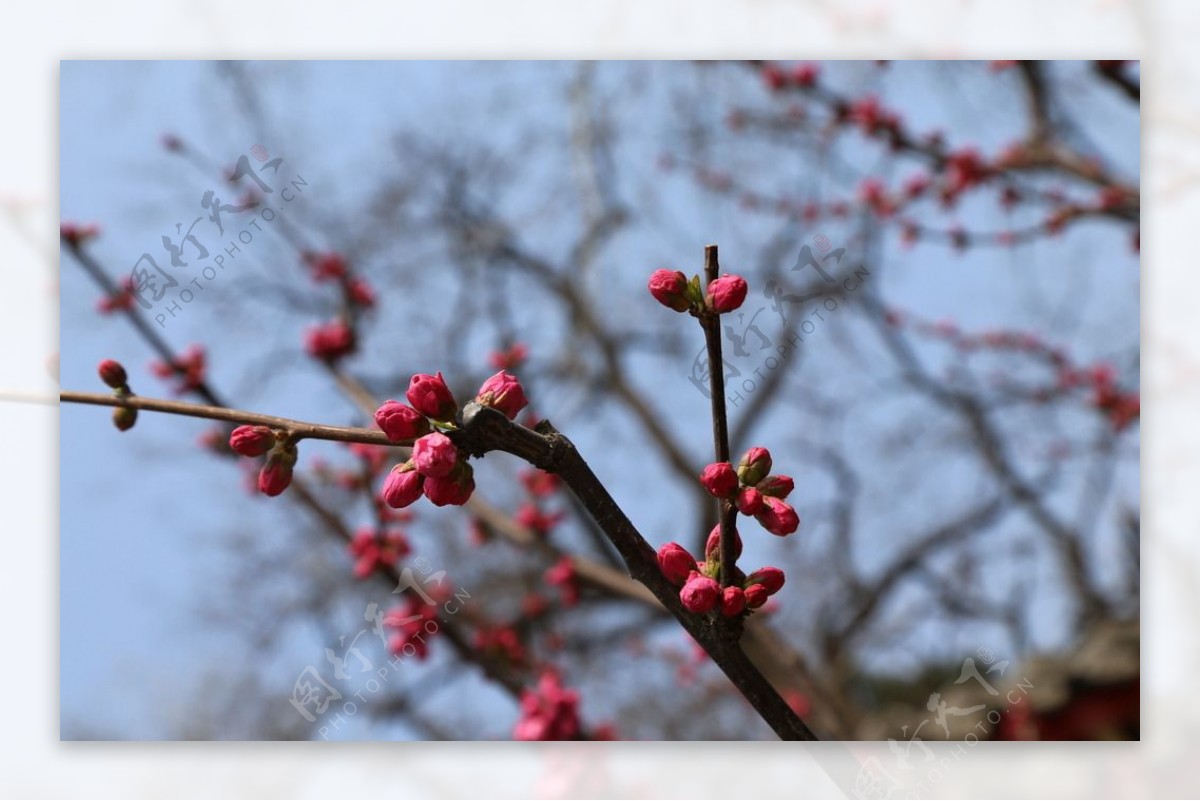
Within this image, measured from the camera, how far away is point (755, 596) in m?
0.65

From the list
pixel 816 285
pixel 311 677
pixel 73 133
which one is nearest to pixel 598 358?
pixel 816 285

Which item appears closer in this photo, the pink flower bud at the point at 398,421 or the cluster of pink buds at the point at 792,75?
the pink flower bud at the point at 398,421

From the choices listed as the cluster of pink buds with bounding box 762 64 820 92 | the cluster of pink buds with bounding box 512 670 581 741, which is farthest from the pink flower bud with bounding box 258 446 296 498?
the cluster of pink buds with bounding box 762 64 820 92

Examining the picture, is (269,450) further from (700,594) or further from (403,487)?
(700,594)

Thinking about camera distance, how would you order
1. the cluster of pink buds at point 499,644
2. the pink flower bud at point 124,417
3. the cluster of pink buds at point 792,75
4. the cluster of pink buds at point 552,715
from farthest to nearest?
the cluster of pink buds at point 792,75, the cluster of pink buds at point 499,644, the cluster of pink buds at point 552,715, the pink flower bud at point 124,417

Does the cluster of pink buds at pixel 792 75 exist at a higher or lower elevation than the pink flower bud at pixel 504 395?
higher

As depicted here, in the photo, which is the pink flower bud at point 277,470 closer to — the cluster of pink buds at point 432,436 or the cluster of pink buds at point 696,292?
the cluster of pink buds at point 432,436

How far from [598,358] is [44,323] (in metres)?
1.93

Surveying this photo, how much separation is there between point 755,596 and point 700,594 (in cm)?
5

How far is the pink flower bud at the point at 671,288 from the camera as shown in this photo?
667mm

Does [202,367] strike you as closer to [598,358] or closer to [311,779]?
[311,779]

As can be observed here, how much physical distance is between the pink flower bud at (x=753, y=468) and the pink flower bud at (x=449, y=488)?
0.18m

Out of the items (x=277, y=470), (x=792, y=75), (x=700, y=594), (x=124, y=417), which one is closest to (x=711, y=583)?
Result: (x=700, y=594)

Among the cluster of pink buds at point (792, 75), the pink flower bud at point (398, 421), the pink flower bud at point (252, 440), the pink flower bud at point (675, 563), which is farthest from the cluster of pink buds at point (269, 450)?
the cluster of pink buds at point (792, 75)
